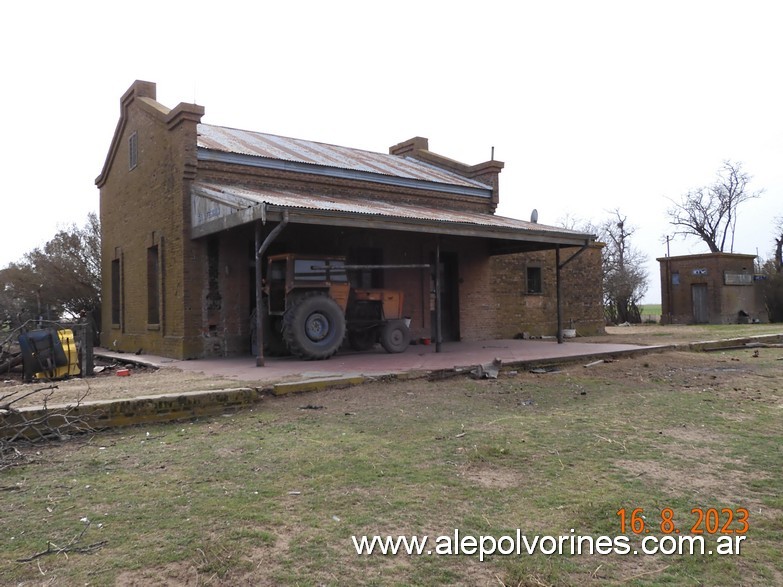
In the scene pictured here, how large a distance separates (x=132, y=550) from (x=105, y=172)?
17097mm

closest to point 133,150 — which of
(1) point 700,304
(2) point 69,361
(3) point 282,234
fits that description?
(3) point 282,234

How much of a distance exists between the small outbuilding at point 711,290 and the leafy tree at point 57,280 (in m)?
27.9

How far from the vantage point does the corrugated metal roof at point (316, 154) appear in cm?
1410

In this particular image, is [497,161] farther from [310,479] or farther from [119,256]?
[310,479]

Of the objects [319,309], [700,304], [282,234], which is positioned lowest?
[700,304]

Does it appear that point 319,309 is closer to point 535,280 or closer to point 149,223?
point 149,223

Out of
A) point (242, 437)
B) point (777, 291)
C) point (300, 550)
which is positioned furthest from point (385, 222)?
point (777, 291)

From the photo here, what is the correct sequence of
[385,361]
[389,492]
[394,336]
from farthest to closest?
[394,336], [385,361], [389,492]

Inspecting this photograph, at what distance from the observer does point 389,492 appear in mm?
3980

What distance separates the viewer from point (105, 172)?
58.1ft

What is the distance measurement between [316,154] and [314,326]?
6701mm

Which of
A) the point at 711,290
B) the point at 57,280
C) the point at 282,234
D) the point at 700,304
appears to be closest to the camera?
the point at 282,234

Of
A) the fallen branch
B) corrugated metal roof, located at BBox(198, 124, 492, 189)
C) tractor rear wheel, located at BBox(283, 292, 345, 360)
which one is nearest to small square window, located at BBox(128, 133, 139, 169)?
corrugated metal roof, located at BBox(198, 124, 492, 189)

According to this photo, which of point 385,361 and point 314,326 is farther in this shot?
point 314,326
